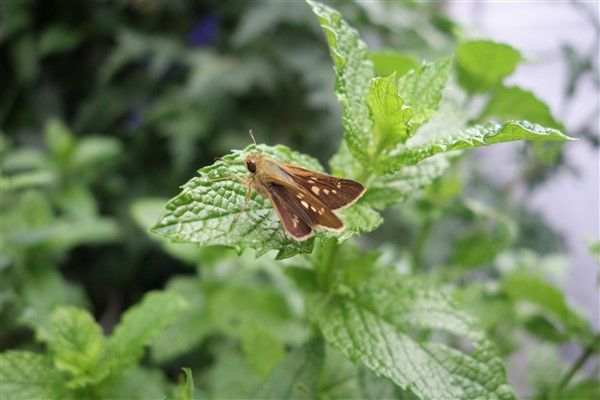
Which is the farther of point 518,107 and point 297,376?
point 518,107

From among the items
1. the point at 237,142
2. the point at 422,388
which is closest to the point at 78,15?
the point at 237,142

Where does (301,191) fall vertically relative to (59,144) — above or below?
below

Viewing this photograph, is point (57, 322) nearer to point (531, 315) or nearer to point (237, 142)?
point (531, 315)

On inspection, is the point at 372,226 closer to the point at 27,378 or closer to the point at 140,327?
the point at 140,327

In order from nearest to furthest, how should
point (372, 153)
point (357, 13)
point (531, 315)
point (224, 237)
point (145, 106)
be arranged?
point (224, 237) < point (372, 153) < point (531, 315) < point (357, 13) < point (145, 106)

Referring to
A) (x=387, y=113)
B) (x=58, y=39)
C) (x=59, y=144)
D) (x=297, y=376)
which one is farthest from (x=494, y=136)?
(x=58, y=39)

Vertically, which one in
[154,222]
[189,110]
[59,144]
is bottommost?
[154,222]

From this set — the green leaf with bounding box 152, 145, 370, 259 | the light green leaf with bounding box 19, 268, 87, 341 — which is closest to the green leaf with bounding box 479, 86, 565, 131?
the green leaf with bounding box 152, 145, 370, 259
